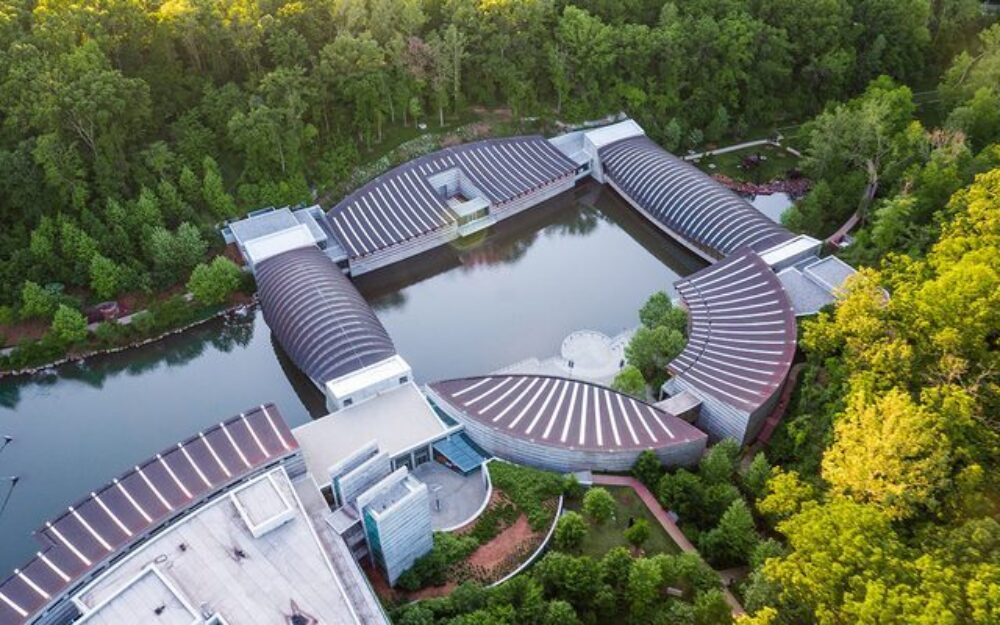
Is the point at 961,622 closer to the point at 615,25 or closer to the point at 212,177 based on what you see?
the point at 212,177

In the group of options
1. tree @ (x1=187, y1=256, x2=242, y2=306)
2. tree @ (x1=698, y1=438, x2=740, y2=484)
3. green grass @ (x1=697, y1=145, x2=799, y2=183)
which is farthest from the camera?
green grass @ (x1=697, y1=145, x2=799, y2=183)

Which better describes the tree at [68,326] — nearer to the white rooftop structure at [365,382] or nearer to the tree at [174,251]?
the tree at [174,251]

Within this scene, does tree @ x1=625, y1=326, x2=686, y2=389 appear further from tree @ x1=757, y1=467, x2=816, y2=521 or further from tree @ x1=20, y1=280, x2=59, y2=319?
tree @ x1=20, y1=280, x2=59, y2=319

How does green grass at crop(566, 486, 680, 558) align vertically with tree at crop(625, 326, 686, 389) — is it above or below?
below

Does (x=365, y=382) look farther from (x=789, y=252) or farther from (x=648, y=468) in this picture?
(x=789, y=252)

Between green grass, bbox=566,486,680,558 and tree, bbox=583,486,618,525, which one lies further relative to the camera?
tree, bbox=583,486,618,525

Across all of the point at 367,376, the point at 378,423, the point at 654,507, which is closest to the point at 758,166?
the point at 654,507

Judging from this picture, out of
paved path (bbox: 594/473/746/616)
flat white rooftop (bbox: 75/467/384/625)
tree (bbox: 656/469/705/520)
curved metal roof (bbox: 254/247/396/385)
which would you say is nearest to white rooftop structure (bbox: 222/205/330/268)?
curved metal roof (bbox: 254/247/396/385)

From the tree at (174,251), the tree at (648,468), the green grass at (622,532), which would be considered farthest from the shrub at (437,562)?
the tree at (174,251)
